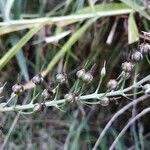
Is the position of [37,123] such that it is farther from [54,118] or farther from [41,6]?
[41,6]

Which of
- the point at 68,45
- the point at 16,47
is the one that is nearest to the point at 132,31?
the point at 68,45

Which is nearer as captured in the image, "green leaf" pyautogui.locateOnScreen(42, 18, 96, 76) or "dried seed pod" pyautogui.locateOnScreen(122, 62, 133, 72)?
"dried seed pod" pyautogui.locateOnScreen(122, 62, 133, 72)

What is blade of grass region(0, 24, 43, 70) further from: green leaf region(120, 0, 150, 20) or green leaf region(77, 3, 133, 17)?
green leaf region(120, 0, 150, 20)

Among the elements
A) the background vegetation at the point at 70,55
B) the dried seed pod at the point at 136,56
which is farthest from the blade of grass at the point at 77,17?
the dried seed pod at the point at 136,56

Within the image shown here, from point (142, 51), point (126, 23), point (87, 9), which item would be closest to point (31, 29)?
point (87, 9)

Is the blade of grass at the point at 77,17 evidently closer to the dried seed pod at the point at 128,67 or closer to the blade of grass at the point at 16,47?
the blade of grass at the point at 16,47

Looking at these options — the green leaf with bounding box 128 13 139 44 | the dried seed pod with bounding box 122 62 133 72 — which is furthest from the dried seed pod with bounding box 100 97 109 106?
the green leaf with bounding box 128 13 139 44

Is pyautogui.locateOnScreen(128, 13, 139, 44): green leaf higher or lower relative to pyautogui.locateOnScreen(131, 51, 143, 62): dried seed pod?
higher

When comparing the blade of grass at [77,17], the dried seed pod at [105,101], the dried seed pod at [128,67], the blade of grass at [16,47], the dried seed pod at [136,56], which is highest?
the blade of grass at [77,17]

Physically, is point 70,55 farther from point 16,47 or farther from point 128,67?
point 128,67
